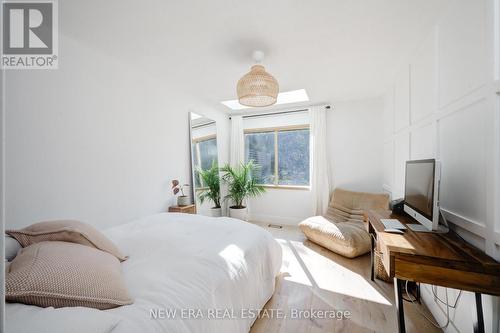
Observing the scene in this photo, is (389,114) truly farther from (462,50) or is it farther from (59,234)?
(59,234)

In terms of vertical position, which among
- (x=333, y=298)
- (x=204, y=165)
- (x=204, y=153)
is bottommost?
(x=333, y=298)

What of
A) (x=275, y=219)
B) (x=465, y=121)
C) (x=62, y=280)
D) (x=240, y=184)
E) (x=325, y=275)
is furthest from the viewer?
(x=275, y=219)

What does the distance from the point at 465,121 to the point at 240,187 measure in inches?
128

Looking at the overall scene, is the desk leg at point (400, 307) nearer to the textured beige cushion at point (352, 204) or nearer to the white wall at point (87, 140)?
the textured beige cushion at point (352, 204)

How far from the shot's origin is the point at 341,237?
8.65 ft

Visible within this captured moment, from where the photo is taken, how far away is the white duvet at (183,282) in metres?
0.68

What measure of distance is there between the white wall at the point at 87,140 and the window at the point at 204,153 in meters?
0.53

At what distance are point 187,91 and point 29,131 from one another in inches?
80.8

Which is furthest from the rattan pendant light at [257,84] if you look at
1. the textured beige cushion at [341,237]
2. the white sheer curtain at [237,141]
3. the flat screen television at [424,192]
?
the white sheer curtain at [237,141]

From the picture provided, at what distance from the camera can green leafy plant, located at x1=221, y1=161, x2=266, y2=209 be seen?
4094mm

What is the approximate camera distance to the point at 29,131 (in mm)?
1648

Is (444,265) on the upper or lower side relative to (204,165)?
lower

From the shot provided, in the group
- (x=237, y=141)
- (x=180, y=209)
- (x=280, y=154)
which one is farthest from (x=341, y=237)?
(x=237, y=141)

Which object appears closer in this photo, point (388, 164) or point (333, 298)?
point (333, 298)
